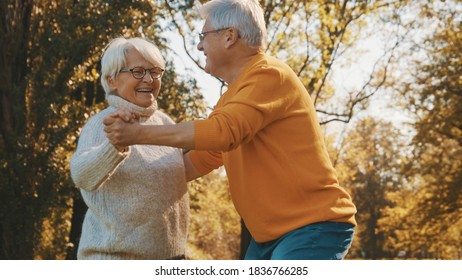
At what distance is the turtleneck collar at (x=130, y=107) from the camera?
330cm

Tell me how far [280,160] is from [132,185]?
2.65 ft

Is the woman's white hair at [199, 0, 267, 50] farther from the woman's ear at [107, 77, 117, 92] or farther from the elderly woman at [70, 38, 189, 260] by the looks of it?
the woman's ear at [107, 77, 117, 92]

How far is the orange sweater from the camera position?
273cm

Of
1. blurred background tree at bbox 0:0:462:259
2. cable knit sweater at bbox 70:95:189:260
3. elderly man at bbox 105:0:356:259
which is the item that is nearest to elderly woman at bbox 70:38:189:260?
cable knit sweater at bbox 70:95:189:260

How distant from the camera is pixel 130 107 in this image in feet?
10.8

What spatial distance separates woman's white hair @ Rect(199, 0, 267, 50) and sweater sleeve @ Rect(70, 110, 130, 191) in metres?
0.71

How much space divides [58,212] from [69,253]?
2.80 ft

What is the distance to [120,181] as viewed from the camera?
3191 mm

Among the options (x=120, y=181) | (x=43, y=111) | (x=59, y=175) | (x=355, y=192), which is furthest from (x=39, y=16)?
(x=355, y=192)

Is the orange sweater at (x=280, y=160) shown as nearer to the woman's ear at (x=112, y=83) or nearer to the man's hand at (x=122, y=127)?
the man's hand at (x=122, y=127)

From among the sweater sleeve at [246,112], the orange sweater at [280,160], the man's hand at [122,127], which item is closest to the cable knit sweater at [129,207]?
the man's hand at [122,127]

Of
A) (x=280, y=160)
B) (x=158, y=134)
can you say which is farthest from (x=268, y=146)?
(x=158, y=134)
